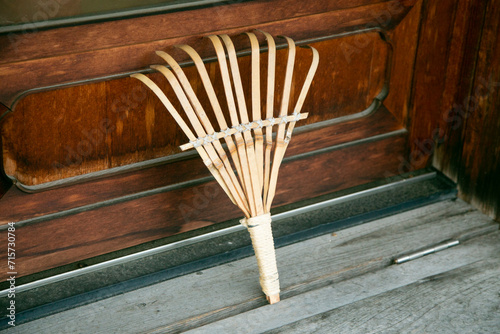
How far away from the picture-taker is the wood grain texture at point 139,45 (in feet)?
4.12

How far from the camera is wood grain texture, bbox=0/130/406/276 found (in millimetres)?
1469

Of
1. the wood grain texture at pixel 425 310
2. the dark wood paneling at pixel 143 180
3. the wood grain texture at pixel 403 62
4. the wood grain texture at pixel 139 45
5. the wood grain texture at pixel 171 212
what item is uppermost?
the wood grain texture at pixel 139 45

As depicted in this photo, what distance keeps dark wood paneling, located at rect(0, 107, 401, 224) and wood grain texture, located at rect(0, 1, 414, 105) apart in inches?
11.1

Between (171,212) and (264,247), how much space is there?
0.34 metres

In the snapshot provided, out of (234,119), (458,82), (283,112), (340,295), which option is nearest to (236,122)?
(234,119)

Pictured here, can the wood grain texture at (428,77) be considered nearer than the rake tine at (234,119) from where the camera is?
No

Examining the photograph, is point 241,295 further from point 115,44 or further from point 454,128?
point 454,128

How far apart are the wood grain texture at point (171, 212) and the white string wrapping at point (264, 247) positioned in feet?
0.94

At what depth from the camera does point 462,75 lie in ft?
5.86

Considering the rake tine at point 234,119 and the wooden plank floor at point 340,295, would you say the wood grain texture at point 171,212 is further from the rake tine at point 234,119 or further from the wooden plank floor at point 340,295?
the rake tine at point 234,119

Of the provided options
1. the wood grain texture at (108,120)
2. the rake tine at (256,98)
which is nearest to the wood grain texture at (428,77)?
the wood grain texture at (108,120)

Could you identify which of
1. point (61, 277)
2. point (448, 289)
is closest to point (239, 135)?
point (61, 277)

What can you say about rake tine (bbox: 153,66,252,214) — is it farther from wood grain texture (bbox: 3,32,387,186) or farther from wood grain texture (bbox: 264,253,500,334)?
wood grain texture (bbox: 264,253,500,334)

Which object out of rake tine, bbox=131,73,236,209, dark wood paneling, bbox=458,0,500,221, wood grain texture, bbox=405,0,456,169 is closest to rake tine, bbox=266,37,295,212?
rake tine, bbox=131,73,236,209
